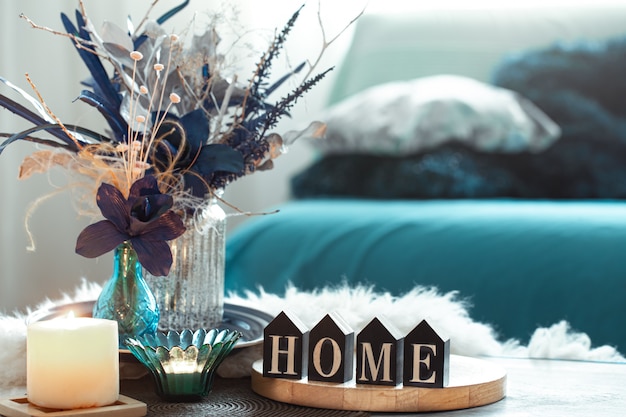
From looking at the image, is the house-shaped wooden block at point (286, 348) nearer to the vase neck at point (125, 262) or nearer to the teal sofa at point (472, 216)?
the vase neck at point (125, 262)

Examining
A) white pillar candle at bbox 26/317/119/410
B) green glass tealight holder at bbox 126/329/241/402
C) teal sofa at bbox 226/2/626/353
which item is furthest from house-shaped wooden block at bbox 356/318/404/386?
teal sofa at bbox 226/2/626/353

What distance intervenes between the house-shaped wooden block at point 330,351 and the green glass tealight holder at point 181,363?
79 millimetres

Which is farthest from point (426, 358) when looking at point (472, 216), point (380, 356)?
point (472, 216)

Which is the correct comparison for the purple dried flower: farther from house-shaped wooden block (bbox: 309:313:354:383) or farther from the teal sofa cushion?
the teal sofa cushion

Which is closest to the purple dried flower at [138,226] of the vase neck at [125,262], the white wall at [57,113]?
the vase neck at [125,262]

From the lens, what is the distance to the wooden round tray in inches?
31.4

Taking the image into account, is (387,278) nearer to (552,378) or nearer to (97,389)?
(552,378)

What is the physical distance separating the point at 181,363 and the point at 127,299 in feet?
0.43

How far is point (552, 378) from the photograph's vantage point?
964 millimetres

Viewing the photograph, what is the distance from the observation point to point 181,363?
0.82 meters

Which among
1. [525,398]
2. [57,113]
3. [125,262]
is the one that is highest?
[57,113]

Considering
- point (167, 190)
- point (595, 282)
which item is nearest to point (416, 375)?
point (167, 190)

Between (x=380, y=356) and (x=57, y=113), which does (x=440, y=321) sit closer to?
(x=380, y=356)

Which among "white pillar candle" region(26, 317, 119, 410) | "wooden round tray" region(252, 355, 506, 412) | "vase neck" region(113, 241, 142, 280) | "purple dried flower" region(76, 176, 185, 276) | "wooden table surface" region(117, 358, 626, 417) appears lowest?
"wooden table surface" region(117, 358, 626, 417)
